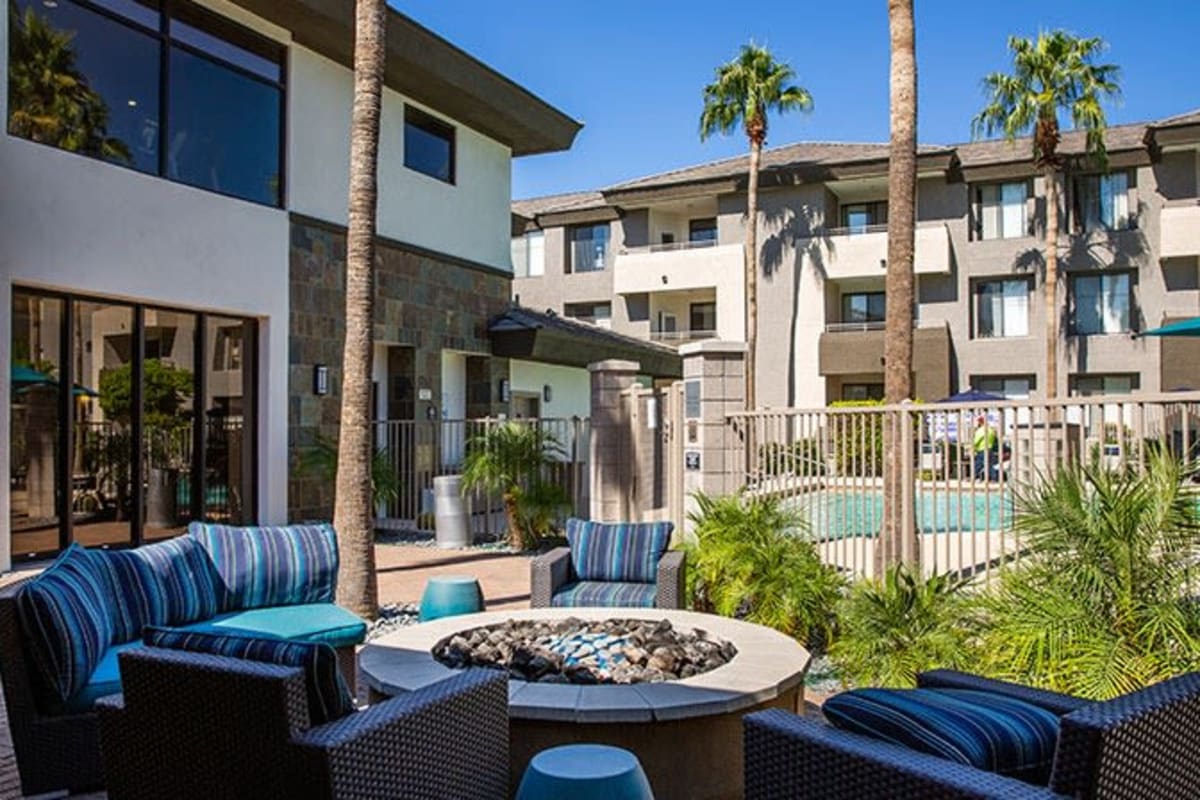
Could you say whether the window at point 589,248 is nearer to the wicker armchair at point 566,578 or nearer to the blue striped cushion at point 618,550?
the blue striped cushion at point 618,550

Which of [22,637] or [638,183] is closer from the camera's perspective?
[22,637]

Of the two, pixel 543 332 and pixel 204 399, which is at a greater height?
pixel 543 332

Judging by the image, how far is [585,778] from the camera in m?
2.86

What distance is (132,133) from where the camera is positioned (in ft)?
34.6

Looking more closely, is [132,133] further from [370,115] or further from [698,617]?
[698,617]

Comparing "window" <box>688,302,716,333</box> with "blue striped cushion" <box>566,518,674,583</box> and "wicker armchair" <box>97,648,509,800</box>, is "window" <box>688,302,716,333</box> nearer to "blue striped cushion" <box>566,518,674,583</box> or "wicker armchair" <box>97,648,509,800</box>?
"blue striped cushion" <box>566,518,674,583</box>

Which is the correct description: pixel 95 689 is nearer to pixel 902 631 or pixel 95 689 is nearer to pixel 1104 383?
pixel 902 631

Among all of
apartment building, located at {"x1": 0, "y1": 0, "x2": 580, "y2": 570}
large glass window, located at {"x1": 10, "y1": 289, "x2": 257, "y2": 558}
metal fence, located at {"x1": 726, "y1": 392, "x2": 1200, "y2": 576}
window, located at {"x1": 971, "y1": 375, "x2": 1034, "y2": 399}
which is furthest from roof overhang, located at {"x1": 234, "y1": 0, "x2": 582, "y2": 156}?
window, located at {"x1": 971, "y1": 375, "x2": 1034, "y2": 399}

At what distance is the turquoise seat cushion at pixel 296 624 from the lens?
540cm

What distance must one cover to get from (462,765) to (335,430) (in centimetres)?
1055

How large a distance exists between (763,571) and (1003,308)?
22421 millimetres

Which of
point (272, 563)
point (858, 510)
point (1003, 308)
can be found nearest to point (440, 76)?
point (858, 510)

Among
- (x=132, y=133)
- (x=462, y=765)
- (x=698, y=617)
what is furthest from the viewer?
(x=132, y=133)

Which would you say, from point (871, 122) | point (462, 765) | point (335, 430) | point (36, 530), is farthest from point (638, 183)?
point (462, 765)
